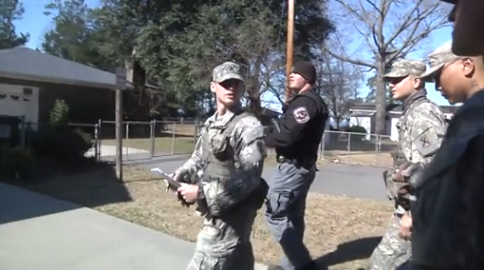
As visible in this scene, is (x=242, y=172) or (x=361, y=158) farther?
(x=361, y=158)

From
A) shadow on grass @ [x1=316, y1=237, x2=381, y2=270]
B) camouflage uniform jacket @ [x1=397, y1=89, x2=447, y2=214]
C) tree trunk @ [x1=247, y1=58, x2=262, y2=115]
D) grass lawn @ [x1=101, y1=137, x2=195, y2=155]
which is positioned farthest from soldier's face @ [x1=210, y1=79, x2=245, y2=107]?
tree trunk @ [x1=247, y1=58, x2=262, y2=115]

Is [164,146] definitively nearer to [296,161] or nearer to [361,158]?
[361,158]

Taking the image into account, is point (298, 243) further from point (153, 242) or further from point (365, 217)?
point (365, 217)

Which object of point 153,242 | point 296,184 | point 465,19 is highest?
point 465,19

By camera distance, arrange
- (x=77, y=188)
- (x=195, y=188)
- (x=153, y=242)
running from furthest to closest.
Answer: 1. (x=77, y=188)
2. (x=153, y=242)
3. (x=195, y=188)

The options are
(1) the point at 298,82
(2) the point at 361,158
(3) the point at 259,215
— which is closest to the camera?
(1) the point at 298,82

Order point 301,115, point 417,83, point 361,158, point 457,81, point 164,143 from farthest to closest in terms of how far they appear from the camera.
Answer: point 164,143, point 361,158, point 301,115, point 417,83, point 457,81

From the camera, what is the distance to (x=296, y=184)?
481cm

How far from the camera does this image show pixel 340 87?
43344mm

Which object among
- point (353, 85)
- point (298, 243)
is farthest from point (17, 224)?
point (353, 85)

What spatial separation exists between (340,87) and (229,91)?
40.8 m

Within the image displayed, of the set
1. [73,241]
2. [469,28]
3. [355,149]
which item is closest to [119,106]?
[73,241]

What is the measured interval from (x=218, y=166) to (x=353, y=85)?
4406 cm

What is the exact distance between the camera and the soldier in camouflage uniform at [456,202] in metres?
0.89
